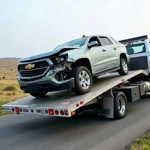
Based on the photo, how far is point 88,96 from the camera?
6.82m

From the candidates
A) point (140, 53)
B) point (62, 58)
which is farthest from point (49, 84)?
point (140, 53)

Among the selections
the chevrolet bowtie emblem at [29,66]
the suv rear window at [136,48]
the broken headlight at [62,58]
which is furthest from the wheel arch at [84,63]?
the suv rear window at [136,48]

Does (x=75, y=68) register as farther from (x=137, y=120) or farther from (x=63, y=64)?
(x=137, y=120)

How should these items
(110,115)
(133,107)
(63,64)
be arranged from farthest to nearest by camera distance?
(133,107) < (110,115) < (63,64)

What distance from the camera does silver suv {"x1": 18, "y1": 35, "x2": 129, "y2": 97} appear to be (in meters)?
6.77

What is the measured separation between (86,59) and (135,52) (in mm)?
4523

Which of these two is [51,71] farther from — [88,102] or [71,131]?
[71,131]

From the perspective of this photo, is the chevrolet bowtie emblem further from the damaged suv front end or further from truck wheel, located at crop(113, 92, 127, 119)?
truck wheel, located at crop(113, 92, 127, 119)

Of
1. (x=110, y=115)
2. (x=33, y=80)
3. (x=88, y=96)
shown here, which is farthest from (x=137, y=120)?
(x=33, y=80)

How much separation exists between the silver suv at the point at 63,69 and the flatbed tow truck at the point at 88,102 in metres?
0.31

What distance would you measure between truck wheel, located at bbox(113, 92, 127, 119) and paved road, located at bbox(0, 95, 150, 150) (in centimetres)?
19

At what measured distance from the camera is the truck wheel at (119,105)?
25.5 ft

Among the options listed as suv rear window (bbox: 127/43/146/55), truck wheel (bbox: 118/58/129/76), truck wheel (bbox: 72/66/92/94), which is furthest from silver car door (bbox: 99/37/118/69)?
suv rear window (bbox: 127/43/146/55)

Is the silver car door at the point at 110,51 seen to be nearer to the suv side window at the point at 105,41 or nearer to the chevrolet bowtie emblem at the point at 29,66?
the suv side window at the point at 105,41
